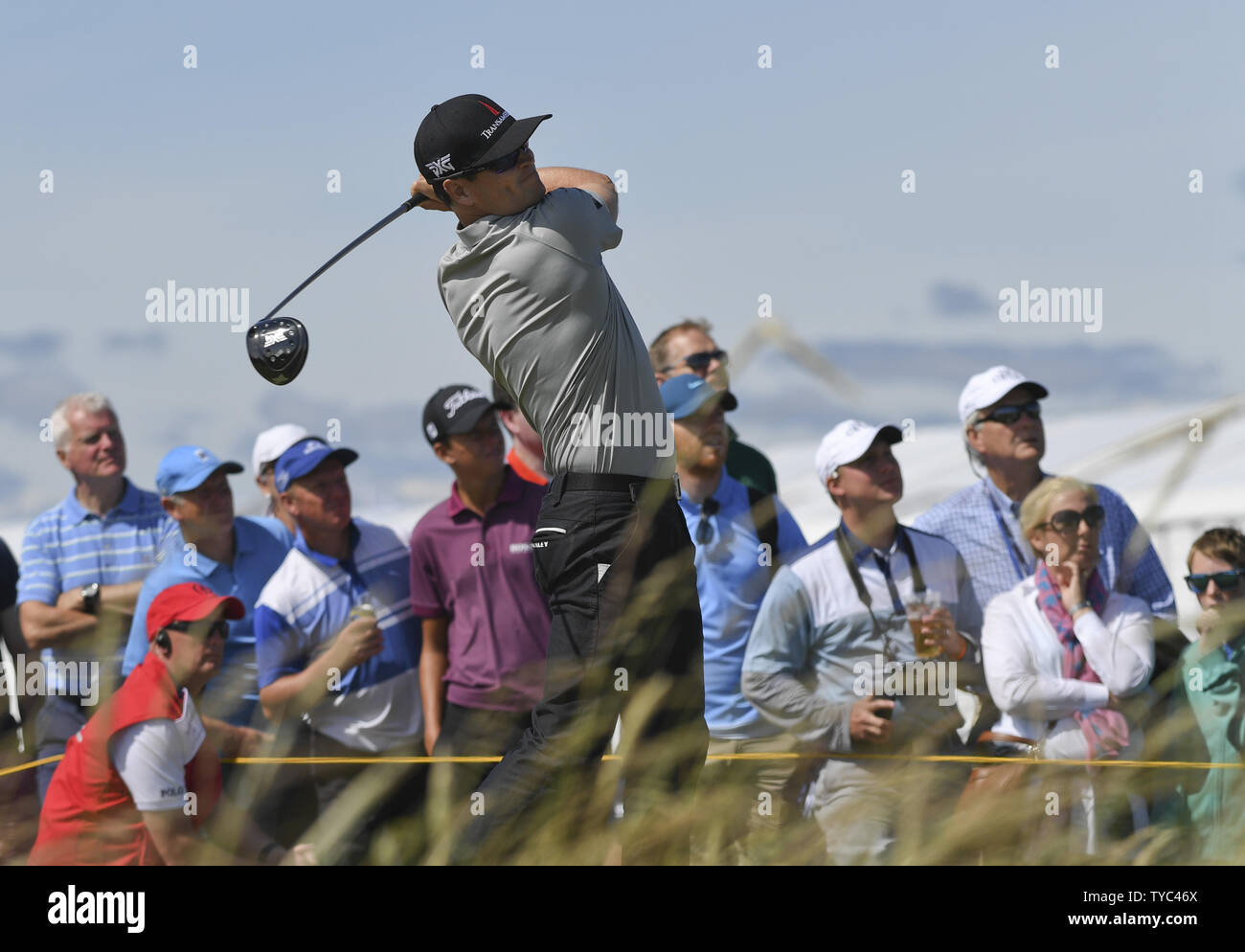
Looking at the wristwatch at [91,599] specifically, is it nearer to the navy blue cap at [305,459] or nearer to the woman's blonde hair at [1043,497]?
the navy blue cap at [305,459]

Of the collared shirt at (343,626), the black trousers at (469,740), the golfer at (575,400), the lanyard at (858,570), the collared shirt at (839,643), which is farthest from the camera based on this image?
the collared shirt at (343,626)

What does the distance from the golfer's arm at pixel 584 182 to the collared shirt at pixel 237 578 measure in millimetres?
2026

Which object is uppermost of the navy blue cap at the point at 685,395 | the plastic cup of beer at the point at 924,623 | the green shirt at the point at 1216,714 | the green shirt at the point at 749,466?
the navy blue cap at the point at 685,395

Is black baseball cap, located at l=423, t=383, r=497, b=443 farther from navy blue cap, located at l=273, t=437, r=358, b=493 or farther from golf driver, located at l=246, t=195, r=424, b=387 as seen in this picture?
golf driver, located at l=246, t=195, r=424, b=387

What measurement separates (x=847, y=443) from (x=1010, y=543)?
28.6 inches

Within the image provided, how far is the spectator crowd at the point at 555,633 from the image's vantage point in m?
4.13

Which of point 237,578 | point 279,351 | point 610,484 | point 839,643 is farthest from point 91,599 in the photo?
point 610,484

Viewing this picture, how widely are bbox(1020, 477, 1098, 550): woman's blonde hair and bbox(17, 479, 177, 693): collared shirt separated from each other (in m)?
3.48

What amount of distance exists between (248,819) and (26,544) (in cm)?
329

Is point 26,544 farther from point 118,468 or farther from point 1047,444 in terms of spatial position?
point 1047,444

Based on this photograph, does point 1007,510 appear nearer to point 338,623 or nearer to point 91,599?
point 338,623

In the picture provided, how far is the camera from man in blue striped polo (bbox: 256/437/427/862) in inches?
220

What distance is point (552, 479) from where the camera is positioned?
13.1ft

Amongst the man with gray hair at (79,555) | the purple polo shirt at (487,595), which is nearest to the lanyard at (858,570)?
the purple polo shirt at (487,595)
